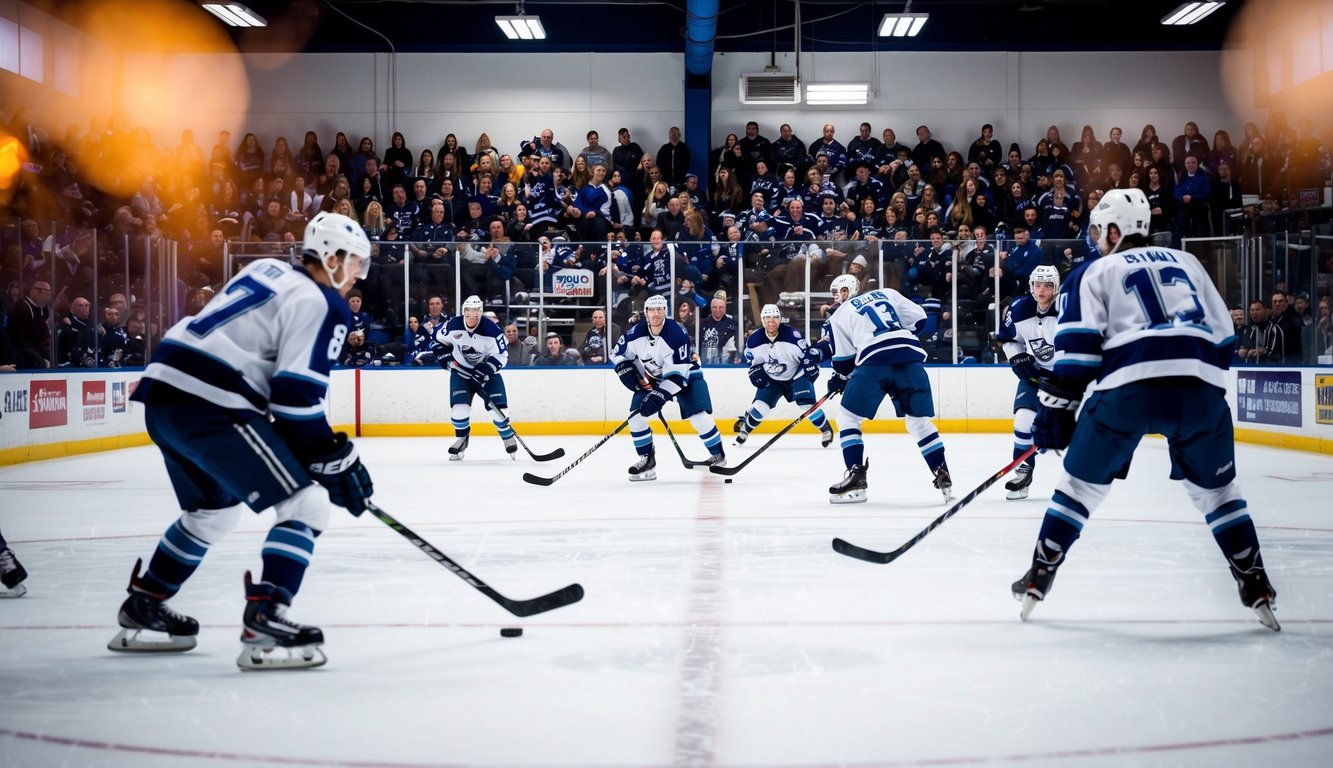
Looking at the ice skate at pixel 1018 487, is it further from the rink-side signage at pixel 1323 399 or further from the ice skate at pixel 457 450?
the ice skate at pixel 457 450

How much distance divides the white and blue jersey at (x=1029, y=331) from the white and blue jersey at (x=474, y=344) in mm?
4249

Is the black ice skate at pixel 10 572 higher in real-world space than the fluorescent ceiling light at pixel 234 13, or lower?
lower

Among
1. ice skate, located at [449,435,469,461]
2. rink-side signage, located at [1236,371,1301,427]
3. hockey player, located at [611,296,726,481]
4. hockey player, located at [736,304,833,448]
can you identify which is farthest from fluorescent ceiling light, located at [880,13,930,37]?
ice skate, located at [449,435,469,461]

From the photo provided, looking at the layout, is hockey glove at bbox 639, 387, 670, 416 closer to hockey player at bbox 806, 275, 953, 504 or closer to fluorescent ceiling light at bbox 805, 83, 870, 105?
hockey player at bbox 806, 275, 953, 504

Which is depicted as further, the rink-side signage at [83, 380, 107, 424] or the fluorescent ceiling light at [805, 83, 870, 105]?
the fluorescent ceiling light at [805, 83, 870, 105]

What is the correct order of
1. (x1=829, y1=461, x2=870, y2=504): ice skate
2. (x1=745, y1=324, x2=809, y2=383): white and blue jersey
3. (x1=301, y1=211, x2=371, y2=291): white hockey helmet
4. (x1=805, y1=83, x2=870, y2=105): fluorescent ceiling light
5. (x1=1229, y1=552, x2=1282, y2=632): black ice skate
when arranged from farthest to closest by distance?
(x1=805, y1=83, x2=870, y2=105): fluorescent ceiling light → (x1=745, y1=324, x2=809, y2=383): white and blue jersey → (x1=829, y1=461, x2=870, y2=504): ice skate → (x1=1229, y1=552, x2=1282, y2=632): black ice skate → (x1=301, y1=211, x2=371, y2=291): white hockey helmet

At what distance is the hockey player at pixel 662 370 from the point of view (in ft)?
26.8

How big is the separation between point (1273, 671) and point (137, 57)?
51.5 ft

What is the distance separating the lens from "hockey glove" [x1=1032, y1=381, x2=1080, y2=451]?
10.9ft

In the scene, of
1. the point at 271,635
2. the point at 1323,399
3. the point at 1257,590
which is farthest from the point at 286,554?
the point at 1323,399

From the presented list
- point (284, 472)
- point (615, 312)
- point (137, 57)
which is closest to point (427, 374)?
point (615, 312)

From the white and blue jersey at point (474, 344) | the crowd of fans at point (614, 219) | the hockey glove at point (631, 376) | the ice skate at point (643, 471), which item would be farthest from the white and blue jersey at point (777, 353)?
the ice skate at point (643, 471)

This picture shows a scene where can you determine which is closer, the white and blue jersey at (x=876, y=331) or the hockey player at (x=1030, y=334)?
the white and blue jersey at (x=876, y=331)

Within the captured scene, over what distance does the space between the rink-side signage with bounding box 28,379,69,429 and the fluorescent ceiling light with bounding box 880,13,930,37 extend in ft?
28.2
